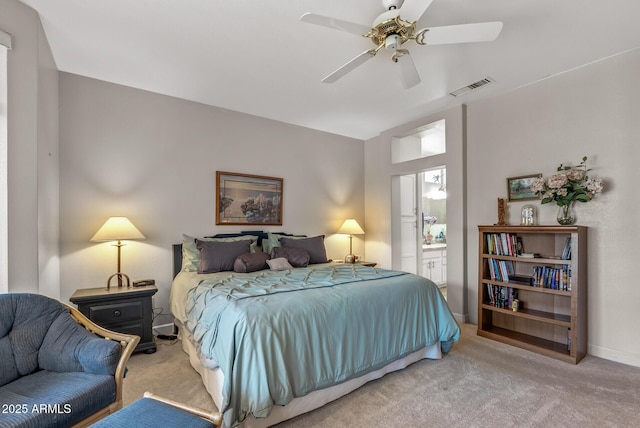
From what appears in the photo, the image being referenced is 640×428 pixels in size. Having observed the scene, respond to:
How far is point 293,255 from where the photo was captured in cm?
367

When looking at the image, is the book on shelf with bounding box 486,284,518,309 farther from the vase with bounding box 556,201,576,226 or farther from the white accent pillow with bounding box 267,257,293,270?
the white accent pillow with bounding box 267,257,293,270

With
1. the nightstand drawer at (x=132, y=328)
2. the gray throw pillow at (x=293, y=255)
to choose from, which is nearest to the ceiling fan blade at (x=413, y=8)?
the gray throw pillow at (x=293, y=255)

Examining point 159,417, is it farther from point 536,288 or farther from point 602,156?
point 602,156

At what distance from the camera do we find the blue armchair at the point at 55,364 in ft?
4.44

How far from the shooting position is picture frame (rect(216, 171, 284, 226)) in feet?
13.0

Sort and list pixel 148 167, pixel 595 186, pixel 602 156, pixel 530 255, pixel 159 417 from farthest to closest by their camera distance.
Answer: pixel 148 167 < pixel 530 255 < pixel 602 156 < pixel 595 186 < pixel 159 417

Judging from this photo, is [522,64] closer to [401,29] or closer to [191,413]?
[401,29]

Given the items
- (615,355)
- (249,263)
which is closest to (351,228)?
(249,263)

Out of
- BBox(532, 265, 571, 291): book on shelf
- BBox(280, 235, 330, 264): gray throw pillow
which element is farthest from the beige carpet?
BBox(280, 235, 330, 264): gray throw pillow

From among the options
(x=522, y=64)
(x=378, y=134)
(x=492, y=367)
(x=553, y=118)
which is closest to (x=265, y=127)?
(x=378, y=134)

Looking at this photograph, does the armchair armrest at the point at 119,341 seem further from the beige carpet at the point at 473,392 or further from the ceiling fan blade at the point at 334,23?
the ceiling fan blade at the point at 334,23

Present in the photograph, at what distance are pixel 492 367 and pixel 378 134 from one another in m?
3.74

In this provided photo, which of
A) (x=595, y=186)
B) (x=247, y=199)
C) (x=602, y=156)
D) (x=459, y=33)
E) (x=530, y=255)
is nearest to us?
(x=459, y=33)

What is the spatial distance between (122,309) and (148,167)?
62.1 inches
